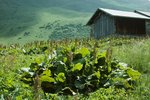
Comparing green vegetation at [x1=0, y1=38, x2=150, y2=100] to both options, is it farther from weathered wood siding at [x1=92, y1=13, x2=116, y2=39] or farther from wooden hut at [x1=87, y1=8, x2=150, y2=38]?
weathered wood siding at [x1=92, y1=13, x2=116, y2=39]

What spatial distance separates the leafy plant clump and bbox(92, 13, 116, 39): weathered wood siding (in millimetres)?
35849

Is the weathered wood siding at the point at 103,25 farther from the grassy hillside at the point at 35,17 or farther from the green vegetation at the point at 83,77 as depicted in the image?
the grassy hillside at the point at 35,17

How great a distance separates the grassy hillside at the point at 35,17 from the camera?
133700 mm

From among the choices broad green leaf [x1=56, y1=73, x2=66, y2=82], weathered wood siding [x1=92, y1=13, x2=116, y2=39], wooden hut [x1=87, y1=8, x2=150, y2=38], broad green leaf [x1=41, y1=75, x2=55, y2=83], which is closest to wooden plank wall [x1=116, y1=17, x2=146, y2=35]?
wooden hut [x1=87, y1=8, x2=150, y2=38]

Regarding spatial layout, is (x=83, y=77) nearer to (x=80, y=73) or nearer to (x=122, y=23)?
(x=80, y=73)

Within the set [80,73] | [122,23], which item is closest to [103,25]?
[122,23]

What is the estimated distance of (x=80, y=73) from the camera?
394 inches

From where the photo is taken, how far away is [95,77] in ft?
32.3

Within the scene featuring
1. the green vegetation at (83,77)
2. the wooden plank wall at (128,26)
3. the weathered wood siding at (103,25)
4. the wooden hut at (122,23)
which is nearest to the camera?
the green vegetation at (83,77)

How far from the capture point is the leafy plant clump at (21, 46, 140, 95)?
9586 millimetres

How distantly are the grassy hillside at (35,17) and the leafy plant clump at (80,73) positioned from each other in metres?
106

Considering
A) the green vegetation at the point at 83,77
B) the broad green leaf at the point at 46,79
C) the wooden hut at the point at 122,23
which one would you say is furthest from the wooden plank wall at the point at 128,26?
the broad green leaf at the point at 46,79

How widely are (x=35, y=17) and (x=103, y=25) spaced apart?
368 ft

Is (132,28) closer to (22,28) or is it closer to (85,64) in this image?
(85,64)
